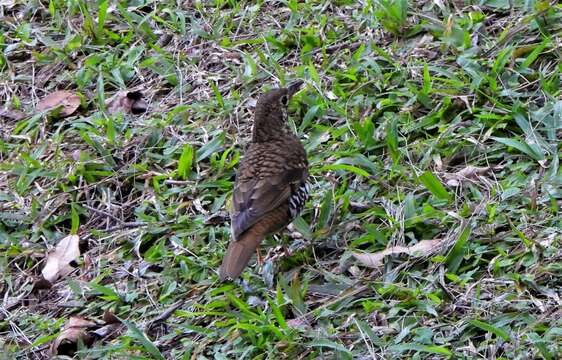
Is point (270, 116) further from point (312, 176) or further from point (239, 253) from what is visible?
point (239, 253)

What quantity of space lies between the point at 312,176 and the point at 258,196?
0.79 metres

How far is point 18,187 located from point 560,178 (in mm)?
3664

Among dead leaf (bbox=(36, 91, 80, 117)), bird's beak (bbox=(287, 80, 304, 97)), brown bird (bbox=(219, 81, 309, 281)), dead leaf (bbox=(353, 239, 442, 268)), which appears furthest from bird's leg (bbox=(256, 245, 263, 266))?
dead leaf (bbox=(36, 91, 80, 117))

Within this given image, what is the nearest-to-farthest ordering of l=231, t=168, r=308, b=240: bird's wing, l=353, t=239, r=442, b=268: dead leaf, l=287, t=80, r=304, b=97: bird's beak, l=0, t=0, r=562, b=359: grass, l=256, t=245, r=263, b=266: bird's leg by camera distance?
l=0, t=0, r=562, b=359: grass
l=353, t=239, r=442, b=268: dead leaf
l=231, t=168, r=308, b=240: bird's wing
l=256, t=245, r=263, b=266: bird's leg
l=287, t=80, r=304, b=97: bird's beak

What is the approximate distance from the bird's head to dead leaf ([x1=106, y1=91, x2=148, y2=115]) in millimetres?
1425

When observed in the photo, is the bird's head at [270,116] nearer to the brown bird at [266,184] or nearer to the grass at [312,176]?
the brown bird at [266,184]

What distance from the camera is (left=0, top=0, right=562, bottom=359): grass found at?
5977mm

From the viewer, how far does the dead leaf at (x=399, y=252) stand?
247 inches

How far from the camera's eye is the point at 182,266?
676 centimetres

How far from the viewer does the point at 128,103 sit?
27.3 feet

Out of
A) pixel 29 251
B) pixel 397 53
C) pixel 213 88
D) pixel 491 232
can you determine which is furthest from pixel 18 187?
pixel 491 232

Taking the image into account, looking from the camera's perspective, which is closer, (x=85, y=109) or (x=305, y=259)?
(x=305, y=259)

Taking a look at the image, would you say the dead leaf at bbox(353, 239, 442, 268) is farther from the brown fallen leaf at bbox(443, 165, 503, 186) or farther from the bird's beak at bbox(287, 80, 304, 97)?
the bird's beak at bbox(287, 80, 304, 97)

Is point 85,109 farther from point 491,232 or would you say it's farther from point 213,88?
point 491,232
